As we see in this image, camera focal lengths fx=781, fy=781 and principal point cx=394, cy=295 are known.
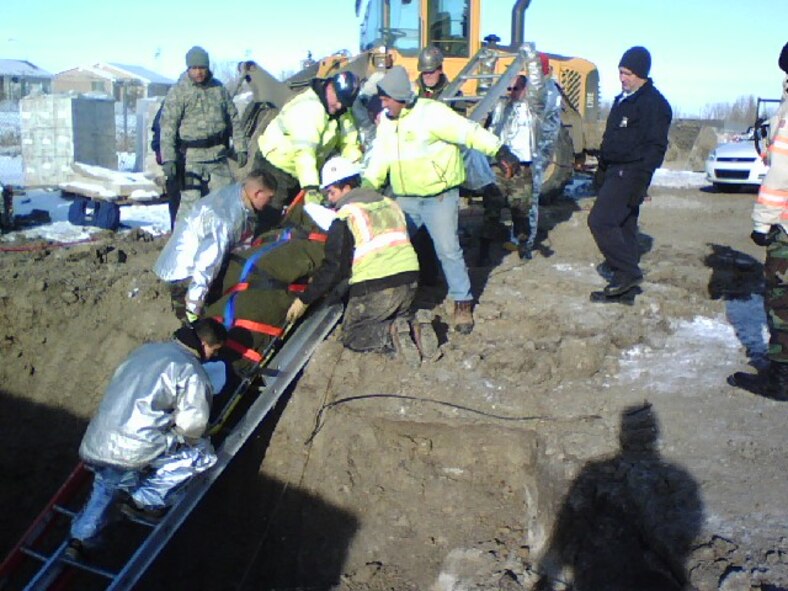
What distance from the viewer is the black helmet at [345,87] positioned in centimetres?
573

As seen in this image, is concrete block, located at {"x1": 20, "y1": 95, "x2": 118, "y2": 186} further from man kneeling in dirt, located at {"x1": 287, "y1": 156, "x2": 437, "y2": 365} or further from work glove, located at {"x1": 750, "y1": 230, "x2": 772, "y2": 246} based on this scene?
work glove, located at {"x1": 750, "y1": 230, "x2": 772, "y2": 246}

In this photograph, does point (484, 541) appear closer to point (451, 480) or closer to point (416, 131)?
point (451, 480)

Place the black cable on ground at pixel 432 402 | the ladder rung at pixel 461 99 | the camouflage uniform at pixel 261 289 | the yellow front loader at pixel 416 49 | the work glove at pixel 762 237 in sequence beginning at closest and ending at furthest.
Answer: the work glove at pixel 762 237 < the black cable on ground at pixel 432 402 < the camouflage uniform at pixel 261 289 < the ladder rung at pixel 461 99 < the yellow front loader at pixel 416 49

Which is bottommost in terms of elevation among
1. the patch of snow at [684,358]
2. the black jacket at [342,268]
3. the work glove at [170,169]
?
the patch of snow at [684,358]

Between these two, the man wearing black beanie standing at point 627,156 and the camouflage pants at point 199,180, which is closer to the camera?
the man wearing black beanie standing at point 627,156

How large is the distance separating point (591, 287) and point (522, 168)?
1.54 metres

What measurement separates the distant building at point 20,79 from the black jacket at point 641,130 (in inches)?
1299

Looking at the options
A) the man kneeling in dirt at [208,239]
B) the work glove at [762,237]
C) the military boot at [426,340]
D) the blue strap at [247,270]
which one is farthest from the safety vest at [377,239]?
the work glove at [762,237]

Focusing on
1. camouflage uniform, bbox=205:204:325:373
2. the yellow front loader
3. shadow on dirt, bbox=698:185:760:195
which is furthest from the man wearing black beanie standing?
shadow on dirt, bbox=698:185:760:195

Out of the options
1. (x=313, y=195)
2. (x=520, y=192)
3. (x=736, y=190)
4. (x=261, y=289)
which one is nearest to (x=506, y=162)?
(x=313, y=195)

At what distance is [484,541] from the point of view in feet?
14.0

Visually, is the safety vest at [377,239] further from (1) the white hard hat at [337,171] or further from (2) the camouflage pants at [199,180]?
(2) the camouflage pants at [199,180]

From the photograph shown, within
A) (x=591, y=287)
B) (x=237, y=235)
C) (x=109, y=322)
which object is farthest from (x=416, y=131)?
(x=109, y=322)

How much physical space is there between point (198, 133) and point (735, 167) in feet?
31.0
